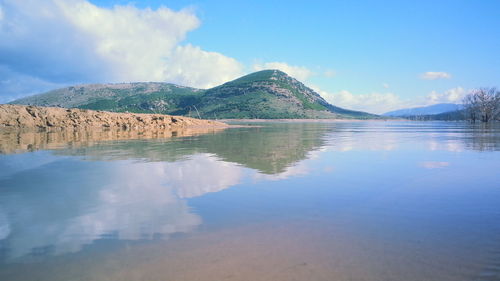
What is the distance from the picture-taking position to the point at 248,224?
6.97 m

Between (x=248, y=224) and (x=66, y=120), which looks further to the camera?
(x=66, y=120)

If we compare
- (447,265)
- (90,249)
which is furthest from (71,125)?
(447,265)

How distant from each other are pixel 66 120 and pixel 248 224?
4887cm

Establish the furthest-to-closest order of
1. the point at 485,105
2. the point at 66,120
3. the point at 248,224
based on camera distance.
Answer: the point at 485,105, the point at 66,120, the point at 248,224

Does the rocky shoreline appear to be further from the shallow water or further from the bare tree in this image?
the bare tree

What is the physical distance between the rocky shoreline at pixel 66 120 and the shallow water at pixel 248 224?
3671 cm

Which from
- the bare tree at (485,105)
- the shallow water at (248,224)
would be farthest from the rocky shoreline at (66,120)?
the bare tree at (485,105)

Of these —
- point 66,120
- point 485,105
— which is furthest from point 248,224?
point 485,105

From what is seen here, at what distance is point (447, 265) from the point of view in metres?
Result: 5.02

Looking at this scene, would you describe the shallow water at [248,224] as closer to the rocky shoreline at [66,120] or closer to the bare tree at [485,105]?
the rocky shoreline at [66,120]

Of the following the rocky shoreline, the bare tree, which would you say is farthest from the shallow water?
the bare tree

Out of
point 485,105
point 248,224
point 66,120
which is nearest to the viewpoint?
point 248,224

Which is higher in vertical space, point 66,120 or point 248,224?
point 66,120

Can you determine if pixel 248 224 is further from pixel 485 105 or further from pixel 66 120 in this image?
pixel 485 105
